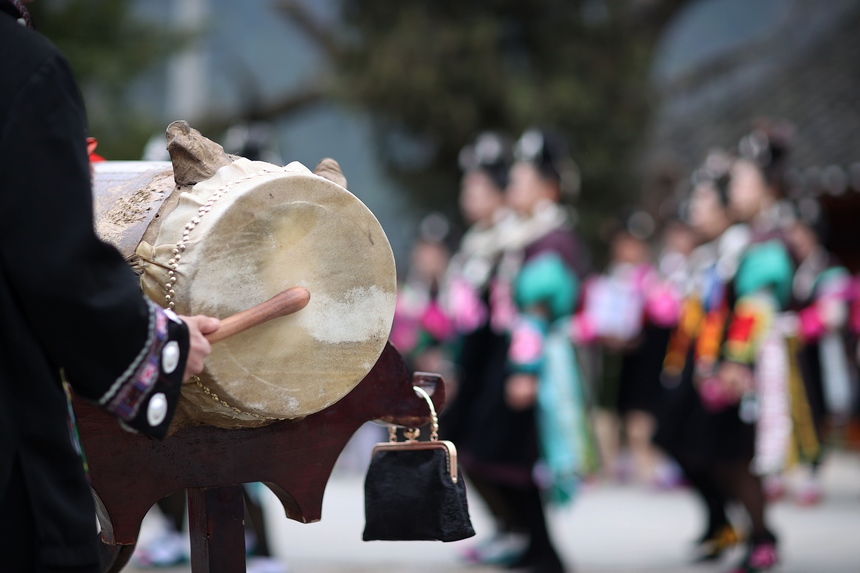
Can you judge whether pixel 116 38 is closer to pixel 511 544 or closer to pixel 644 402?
pixel 644 402

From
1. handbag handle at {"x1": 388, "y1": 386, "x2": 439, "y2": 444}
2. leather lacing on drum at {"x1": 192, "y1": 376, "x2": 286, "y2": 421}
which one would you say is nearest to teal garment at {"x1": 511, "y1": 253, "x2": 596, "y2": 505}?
handbag handle at {"x1": 388, "y1": 386, "x2": 439, "y2": 444}

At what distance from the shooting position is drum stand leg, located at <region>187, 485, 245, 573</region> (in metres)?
2.23

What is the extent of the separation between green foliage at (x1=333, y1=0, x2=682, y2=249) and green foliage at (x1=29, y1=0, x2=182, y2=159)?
1.60 metres

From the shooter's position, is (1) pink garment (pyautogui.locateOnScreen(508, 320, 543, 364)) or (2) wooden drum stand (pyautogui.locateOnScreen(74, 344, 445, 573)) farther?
(1) pink garment (pyautogui.locateOnScreen(508, 320, 543, 364))

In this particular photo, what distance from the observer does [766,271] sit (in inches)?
173

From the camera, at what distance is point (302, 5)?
10.7m

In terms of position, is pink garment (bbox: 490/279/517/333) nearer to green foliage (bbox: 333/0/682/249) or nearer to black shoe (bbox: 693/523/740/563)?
black shoe (bbox: 693/523/740/563)

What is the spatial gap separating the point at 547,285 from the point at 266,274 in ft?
8.33

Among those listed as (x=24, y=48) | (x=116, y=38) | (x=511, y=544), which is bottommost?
(x=511, y=544)

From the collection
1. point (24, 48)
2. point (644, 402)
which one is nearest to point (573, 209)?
point (644, 402)

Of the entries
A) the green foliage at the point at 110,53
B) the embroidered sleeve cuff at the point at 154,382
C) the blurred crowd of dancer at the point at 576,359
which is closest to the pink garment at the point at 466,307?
the blurred crowd of dancer at the point at 576,359

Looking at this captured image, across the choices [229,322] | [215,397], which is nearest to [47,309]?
[229,322]

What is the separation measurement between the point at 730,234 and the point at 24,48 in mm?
3674

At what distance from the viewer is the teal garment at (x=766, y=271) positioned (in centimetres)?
440
